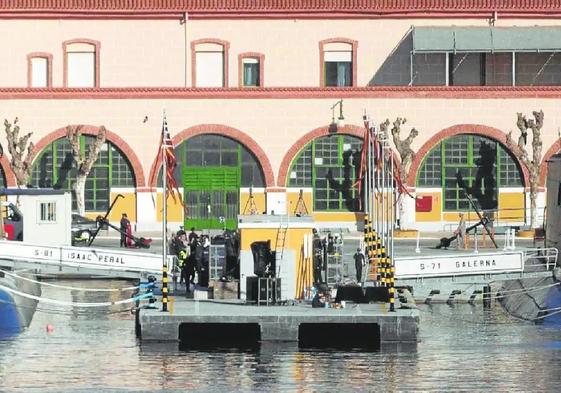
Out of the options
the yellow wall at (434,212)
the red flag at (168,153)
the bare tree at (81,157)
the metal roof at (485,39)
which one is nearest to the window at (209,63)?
the bare tree at (81,157)

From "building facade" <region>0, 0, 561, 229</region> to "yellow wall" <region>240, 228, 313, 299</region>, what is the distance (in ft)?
97.7

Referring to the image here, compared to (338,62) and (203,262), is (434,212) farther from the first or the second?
(203,262)

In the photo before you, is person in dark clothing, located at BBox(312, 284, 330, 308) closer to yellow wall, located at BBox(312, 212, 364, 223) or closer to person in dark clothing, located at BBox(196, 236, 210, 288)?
person in dark clothing, located at BBox(196, 236, 210, 288)

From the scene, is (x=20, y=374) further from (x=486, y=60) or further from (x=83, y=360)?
(x=486, y=60)

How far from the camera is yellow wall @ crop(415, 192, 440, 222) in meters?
87.6

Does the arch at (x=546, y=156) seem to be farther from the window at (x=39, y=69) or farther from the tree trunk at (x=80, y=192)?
the window at (x=39, y=69)

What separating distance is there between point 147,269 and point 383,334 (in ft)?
38.4

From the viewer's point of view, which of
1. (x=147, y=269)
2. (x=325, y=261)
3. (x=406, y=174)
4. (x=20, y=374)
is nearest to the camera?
(x=20, y=374)

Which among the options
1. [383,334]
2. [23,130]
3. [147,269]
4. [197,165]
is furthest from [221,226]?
[383,334]

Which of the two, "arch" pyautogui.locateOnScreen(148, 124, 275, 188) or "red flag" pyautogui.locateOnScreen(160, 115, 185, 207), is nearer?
"red flag" pyautogui.locateOnScreen(160, 115, 185, 207)

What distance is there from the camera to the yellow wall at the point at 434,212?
87625mm

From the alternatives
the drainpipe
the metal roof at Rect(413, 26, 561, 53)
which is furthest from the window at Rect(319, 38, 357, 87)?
the drainpipe

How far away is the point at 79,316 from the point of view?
59.3 metres

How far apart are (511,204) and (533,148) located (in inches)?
110
